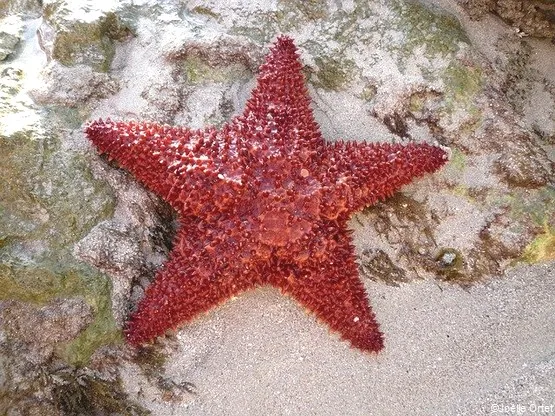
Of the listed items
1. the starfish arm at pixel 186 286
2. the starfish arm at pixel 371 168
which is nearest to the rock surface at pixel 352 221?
the starfish arm at pixel 186 286

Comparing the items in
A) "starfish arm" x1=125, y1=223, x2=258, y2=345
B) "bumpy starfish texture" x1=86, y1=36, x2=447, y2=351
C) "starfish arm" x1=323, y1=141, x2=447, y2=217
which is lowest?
"starfish arm" x1=125, y1=223, x2=258, y2=345

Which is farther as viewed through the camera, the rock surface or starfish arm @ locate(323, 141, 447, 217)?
starfish arm @ locate(323, 141, 447, 217)

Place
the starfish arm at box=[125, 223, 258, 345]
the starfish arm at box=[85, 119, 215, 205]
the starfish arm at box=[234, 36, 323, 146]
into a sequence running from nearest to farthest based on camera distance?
1. the starfish arm at box=[125, 223, 258, 345]
2. the starfish arm at box=[85, 119, 215, 205]
3. the starfish arm at box=[234, 36, 323, 146]

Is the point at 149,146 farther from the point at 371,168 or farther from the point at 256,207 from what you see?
the point at 371,168

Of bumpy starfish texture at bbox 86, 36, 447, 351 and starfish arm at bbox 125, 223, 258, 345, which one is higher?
bumpy starfish texture at bbox 86, 36, 447, 351

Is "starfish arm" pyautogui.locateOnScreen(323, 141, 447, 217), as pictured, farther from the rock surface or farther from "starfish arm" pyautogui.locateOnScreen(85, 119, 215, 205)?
"starfish arm" pyautogui.locateOnScreen(85, 119, 215, 205)

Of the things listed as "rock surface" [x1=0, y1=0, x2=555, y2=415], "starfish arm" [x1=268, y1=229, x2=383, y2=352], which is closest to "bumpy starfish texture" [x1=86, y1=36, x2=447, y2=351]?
"starfish arm" [x1=268, y1=229, x2=383, y2=352]

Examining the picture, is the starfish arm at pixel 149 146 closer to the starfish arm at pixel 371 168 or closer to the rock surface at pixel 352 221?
the rock surface at pixel 352 221

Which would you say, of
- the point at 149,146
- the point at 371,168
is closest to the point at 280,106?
the point at 371,168
